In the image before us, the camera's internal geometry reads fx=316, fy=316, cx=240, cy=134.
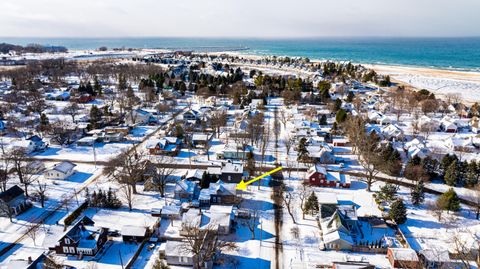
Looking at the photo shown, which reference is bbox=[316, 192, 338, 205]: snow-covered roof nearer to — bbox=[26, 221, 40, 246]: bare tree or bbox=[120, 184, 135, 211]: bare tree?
bbox=[120, 184, 135, 211]: bare tree

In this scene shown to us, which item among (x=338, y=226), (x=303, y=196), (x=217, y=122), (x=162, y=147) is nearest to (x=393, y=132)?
(x=303, y=196)

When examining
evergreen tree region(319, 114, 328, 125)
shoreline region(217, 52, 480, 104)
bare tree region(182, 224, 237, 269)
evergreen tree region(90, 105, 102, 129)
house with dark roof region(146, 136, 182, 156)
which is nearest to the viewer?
bare tree region(182, 224, 237, 269)

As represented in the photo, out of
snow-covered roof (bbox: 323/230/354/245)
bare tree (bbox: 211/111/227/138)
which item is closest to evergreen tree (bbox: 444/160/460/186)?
snow-covered roof (bbox: 323/230/354/245)

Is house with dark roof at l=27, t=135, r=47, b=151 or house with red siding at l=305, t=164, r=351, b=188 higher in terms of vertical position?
house with dark roof at l=27, t=135, r=47, b=151

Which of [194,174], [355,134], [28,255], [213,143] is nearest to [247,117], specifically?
[213,143]

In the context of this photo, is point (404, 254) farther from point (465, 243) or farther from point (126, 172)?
point (126, 172)

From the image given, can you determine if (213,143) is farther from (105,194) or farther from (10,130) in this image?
(10,130)
